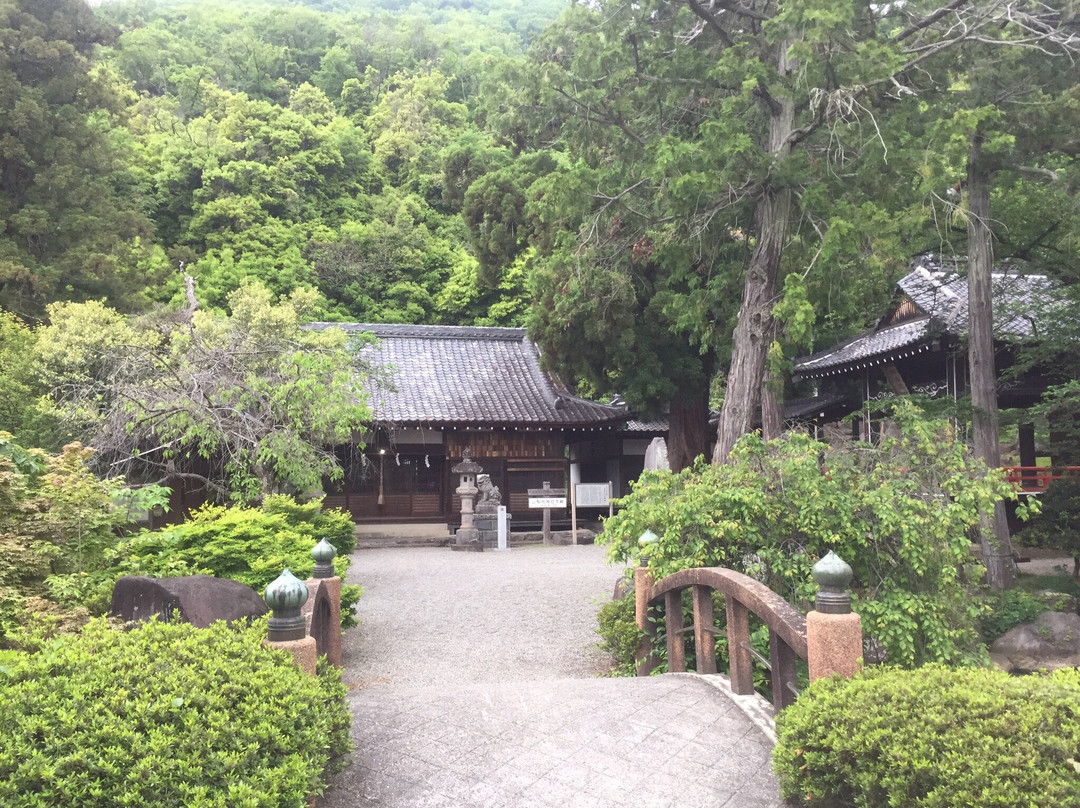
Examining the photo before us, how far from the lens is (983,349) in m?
12.4

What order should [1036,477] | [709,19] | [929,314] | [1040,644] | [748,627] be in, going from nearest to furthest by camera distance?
[748,627] < [709,19] < [1040,644] < [929,314] < [1036,477]

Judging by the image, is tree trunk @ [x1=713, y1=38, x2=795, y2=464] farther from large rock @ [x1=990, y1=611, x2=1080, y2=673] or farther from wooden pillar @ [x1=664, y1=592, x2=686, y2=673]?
large rock @ [x1=990, y1=611, x2=1080, y2=673]

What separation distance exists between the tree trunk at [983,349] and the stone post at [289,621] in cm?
1165

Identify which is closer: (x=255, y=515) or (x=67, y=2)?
(x=255, y=515)

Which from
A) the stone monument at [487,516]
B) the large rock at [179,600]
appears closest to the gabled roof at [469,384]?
the stone monument at [487,516]

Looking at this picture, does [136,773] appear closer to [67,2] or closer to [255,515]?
[255,515]

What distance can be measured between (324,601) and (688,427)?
1534 centimetres

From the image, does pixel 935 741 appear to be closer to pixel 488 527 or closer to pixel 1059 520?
pixel 1059 520

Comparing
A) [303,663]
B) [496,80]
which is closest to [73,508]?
[303,663]

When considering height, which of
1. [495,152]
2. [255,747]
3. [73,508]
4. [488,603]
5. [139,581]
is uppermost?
[495,152]

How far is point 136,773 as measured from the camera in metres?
2.65

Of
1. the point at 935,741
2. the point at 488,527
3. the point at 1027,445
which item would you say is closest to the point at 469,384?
the point at 488,527

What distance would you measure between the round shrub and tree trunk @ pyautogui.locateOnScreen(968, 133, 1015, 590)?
1208 cm

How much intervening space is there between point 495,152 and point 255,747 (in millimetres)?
27709
